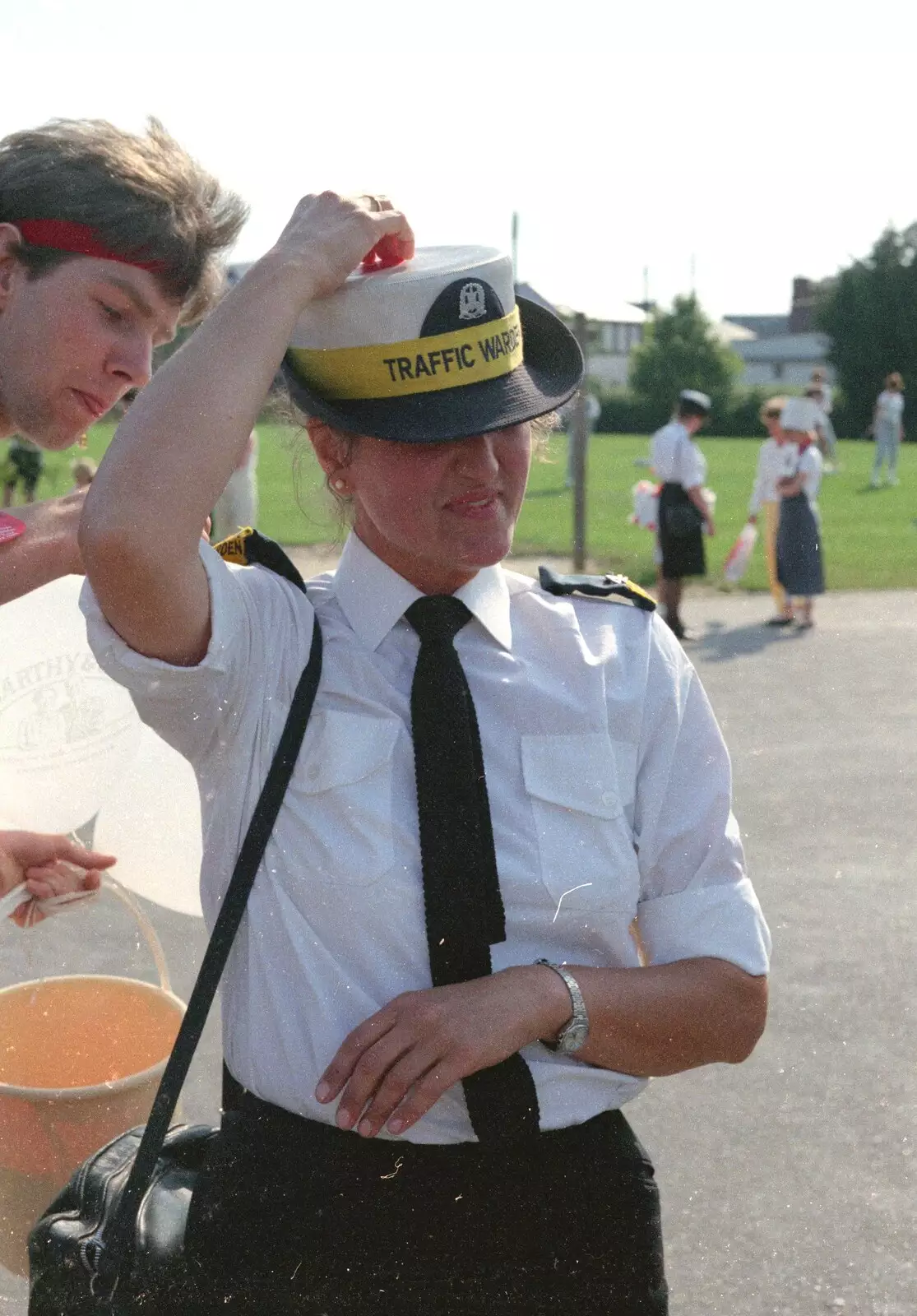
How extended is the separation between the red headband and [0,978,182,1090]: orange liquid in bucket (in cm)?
126

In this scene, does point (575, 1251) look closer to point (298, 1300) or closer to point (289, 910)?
point (298, 1300)

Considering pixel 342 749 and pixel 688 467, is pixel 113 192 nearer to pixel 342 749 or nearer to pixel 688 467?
pixel 342 749

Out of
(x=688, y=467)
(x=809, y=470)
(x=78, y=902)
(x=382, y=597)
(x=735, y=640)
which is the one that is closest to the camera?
(x=382, y=597)

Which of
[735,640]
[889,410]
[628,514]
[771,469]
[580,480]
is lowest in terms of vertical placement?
[889,410]

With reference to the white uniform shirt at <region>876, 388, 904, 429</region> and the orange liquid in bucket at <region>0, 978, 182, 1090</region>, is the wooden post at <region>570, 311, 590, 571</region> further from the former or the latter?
the white uniform shirt at <region>876, 388, 904, 429</region>

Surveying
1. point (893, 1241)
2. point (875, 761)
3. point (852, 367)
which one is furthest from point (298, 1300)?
point (852, 367)

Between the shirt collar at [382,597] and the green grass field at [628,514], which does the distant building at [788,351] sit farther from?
the shirt collar at [382,597]

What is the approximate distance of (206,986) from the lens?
1776 mm

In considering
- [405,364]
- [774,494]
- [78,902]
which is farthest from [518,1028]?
[774,494]

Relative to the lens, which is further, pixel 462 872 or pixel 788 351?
pixel 788 351

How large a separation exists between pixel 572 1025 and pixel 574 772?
0.31 m

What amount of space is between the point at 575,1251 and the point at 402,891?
0.50 m

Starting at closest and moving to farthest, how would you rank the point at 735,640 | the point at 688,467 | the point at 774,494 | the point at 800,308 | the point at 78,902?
the point at 78,902 → the point at 735,640 → the point at 688,467 → the point at 774,494 → the point at 800,308

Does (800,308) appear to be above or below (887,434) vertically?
below
